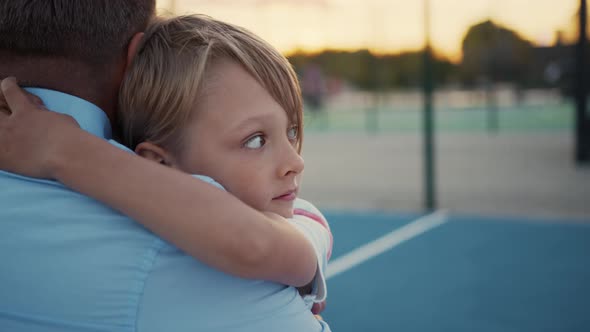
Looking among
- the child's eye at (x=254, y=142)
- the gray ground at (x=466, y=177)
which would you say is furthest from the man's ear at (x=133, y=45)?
the gray ground at (x=466, y=177)

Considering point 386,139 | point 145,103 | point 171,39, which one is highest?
point 171,39

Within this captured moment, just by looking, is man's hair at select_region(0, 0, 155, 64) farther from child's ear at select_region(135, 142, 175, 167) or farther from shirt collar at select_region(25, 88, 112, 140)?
child's ear at select_region(135, 142, 175, 167)

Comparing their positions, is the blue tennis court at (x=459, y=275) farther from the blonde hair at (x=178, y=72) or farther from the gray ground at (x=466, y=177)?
the blonde hair at (x=178, y=72)

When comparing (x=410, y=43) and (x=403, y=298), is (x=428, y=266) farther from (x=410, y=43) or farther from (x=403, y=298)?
(x=410, y=43)

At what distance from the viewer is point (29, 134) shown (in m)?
1.01

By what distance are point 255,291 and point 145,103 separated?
0.42 m

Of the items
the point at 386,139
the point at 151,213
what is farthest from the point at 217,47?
the point at 386,139

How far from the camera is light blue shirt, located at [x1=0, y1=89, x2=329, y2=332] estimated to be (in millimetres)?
896

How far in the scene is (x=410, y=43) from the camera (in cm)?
1658

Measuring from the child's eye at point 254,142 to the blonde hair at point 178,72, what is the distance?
3.2 inches

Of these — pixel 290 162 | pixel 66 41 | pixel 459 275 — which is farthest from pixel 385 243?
pixel 66 41

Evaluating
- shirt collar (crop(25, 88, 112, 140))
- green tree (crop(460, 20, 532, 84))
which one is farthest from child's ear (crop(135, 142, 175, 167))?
green tree (crop(460, 20, 532, 84))

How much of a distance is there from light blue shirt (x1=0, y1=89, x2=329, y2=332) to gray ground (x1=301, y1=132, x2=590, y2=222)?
5600 mm

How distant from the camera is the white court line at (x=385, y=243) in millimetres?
4609
